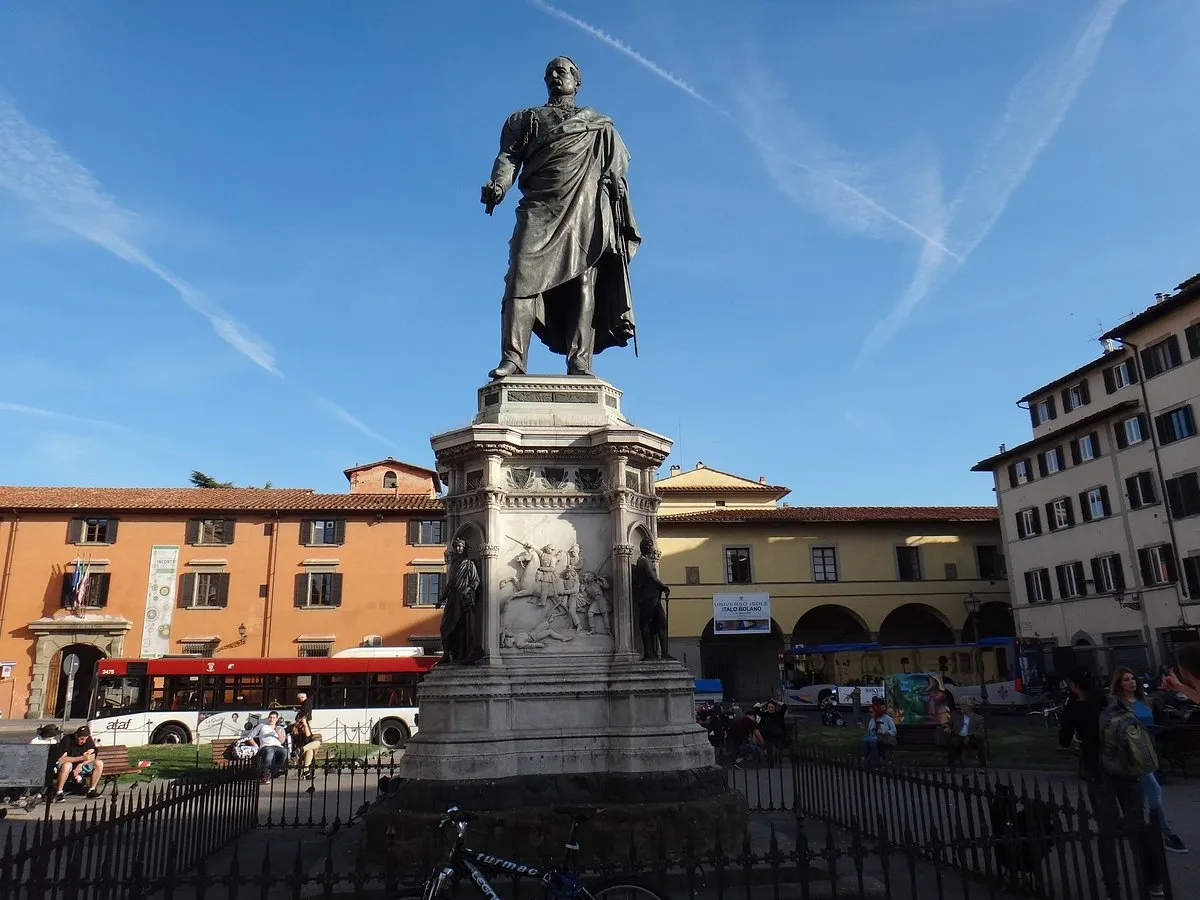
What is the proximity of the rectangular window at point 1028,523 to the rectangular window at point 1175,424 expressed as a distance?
8.18 meters

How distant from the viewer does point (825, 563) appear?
45.3 m

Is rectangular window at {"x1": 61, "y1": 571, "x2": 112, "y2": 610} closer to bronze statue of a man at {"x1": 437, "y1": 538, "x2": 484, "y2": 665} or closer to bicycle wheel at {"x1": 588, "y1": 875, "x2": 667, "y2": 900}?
bronze statue of a man at {"x1": 437, "y1": 538, "x2": 484, "y2": 665}

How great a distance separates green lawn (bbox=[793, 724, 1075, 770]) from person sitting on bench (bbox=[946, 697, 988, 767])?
721mm

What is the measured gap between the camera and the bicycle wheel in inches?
212

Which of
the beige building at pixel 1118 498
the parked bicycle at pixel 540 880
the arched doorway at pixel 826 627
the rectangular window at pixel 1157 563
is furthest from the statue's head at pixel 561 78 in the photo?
the arched doorway at pixel 826 627

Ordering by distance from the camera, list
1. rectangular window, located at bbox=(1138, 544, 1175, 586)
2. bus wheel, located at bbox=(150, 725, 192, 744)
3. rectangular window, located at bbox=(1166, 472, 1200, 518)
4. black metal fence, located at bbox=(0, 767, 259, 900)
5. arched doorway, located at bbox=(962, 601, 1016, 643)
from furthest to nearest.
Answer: arched doorway, located at bbox=(962, 601, 1016, 643) < rectangular window, located at bbox=(1138, 544, 1175, 586) < rectangular window, located at bbox=(1166, 472, 1200, 518) < bus wheel, located at bbox=(150, 725, 192, 744) < black metal fence, located at bbox=(0, 767, 259, 900)

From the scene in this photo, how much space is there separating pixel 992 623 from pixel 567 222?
1776 inches

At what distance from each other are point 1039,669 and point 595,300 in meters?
32.4

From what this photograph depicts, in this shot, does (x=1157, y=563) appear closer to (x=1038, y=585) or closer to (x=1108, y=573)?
(x=1108, y=573)

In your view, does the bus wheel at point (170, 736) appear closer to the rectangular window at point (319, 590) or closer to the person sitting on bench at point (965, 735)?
the rectangular window at point (319, 590)

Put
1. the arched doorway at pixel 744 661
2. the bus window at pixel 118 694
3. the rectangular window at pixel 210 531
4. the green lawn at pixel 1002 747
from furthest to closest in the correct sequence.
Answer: the arched doorway at pixel 744 661
the rectangular window at pixel 210 531
the bus window at pixel 118 694
the green lawn at pixel 1002 747

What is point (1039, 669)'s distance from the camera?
116ft

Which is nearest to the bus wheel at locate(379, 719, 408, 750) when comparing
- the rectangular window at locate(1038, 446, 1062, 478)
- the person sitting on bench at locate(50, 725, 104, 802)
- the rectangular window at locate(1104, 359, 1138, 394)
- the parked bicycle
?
the person sitting on bench at locate(50, 725, 104, 802)

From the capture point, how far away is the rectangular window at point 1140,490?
1304 inches
